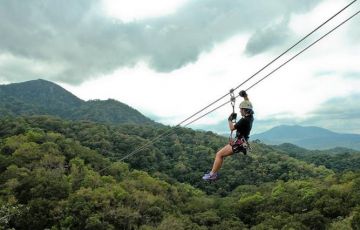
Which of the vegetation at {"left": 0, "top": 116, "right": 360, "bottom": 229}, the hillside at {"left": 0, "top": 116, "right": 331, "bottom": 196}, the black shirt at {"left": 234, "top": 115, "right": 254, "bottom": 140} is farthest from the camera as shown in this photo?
the hillside at {"left": 0, "top": 116, "right": 331, "bottom": 196}

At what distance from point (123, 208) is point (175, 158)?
64.9 meters

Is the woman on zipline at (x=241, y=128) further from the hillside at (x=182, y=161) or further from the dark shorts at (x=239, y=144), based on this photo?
the hillside at (x=182, y=161)

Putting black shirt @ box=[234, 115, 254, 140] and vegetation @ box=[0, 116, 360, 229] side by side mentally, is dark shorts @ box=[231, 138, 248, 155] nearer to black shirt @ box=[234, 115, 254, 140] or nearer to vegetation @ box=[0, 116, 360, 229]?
black shirt @ box=[234, 115, 254, 140]

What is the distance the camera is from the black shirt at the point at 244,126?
10.8m

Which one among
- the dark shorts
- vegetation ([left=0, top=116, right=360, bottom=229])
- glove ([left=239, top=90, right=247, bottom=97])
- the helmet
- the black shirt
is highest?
glove ([left=239, top=90, right=247, bottom=97])

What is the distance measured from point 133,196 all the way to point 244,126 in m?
61.6

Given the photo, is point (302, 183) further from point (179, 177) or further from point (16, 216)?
point (16, 216)

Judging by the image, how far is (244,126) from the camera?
10859 mm

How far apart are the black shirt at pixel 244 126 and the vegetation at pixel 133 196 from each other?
34425mm

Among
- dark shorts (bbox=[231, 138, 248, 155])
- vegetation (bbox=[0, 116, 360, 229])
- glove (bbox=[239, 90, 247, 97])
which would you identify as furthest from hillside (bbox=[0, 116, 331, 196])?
glove (bbox=[239, 90, 247, 97])

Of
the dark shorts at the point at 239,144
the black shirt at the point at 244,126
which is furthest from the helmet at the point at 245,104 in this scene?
the dark shorts at the point at 239,144

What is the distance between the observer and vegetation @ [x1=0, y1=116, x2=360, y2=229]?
58.6 metres

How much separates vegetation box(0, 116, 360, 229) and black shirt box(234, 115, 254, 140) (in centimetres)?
3442

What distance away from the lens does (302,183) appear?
8094cm
